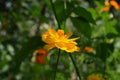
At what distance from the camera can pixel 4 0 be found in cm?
350

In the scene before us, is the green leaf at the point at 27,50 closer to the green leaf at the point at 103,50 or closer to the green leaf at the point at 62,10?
the green leaf at the point at 62,10

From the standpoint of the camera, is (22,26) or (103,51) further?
(22,26)

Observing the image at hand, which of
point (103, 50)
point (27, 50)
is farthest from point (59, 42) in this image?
point (103, 50)

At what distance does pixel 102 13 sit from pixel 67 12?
73 cm

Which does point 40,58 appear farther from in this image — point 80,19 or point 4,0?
point 4,0

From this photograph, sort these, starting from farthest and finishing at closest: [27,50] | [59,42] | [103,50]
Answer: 1. [103,50]
2. [27,50]
3. [59,42]

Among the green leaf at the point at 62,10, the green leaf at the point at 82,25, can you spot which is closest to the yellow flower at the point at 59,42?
the green leaf at the point at 62,10

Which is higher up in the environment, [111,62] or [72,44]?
[72,44]

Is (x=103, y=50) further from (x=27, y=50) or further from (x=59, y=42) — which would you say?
(x=59, y=42)

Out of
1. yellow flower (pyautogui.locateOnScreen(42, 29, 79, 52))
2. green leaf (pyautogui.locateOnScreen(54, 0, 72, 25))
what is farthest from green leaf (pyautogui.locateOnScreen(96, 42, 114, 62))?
yellow flower (pyautogui.locateOnScreen(42, 29, 79, 52))

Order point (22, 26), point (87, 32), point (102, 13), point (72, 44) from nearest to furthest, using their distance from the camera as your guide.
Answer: point (72, 44) < point (87, 32) < point (102, 13) < point (22, 26)

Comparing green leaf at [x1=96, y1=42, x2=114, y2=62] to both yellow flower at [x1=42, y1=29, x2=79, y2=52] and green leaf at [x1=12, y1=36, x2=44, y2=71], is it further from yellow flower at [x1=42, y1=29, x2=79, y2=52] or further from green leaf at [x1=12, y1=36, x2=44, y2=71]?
yellow flower at [x1=42, y1=29, x2=79, y2=52]

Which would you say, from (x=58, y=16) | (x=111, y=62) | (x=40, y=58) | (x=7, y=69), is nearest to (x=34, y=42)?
(x=58, y=16)

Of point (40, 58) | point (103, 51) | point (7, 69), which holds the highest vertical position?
point (103, 51)
